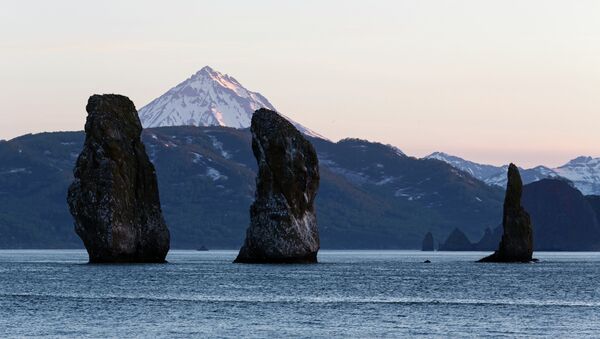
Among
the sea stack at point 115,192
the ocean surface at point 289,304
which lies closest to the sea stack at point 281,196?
the ocean surface at point 289,304

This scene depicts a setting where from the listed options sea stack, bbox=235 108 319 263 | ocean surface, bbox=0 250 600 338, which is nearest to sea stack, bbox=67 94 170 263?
ocean surface, bbox=0 250 600 338

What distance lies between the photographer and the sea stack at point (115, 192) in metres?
169

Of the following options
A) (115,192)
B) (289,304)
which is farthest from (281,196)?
(289,304)

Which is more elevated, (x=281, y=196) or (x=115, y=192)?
(x=281, y=196)

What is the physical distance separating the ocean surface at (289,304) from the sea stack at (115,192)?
224 inches

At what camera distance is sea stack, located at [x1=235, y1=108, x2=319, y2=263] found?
174 metres

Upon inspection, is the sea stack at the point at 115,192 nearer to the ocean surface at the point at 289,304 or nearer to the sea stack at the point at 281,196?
the ocean surface at the point at 289,304

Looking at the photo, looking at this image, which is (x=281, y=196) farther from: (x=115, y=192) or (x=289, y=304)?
(x=289, y=304)

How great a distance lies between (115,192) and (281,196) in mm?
21164

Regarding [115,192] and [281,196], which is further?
[281,196]

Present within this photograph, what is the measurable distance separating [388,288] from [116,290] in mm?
27731

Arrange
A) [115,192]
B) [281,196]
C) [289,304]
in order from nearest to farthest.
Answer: [289,304]
[115,192]
[281,196]

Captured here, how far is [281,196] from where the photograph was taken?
575 ft

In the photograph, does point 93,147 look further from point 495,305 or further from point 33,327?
point 33,327
